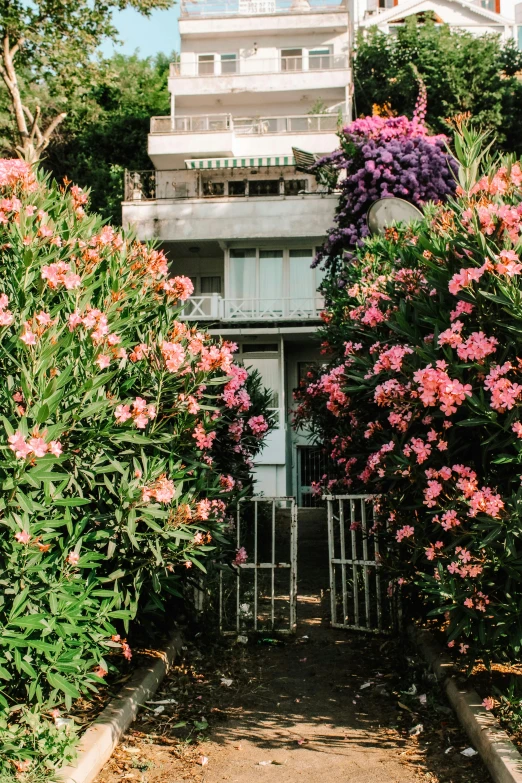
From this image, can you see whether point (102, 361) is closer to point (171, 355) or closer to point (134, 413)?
point (134, 413)

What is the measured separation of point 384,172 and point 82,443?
13.6 meters

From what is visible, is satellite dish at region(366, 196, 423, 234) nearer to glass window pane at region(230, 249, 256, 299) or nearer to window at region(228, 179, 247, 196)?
window at region(228, 179, 247, 196)

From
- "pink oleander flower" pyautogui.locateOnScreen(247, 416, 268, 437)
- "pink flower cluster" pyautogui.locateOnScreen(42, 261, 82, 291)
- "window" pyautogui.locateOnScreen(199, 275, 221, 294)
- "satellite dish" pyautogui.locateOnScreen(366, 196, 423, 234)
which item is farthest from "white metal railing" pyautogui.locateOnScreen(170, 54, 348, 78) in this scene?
"pink flower cluster" pyautogui.locateOnScreen(42, 261, 82, 291)

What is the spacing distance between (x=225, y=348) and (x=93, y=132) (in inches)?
1237

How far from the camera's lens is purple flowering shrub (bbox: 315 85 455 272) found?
17.0 meters

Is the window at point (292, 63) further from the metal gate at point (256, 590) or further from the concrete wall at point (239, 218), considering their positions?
the metal gate at point (256, 590)

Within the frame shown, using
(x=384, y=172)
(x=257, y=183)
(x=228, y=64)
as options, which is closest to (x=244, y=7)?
(x=228, y=64)

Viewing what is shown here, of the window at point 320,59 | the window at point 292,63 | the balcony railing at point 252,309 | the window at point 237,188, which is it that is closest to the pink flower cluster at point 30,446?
the balcony railing at point 252,309

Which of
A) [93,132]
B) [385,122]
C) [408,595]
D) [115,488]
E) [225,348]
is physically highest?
[93,132]

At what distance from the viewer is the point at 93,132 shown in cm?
3519

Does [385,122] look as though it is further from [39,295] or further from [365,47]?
[365,47]

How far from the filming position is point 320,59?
116 feet

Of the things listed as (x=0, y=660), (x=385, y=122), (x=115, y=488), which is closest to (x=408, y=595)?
(x=115, y=488)

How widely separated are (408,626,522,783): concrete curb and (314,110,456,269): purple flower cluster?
→ 11.4 m
